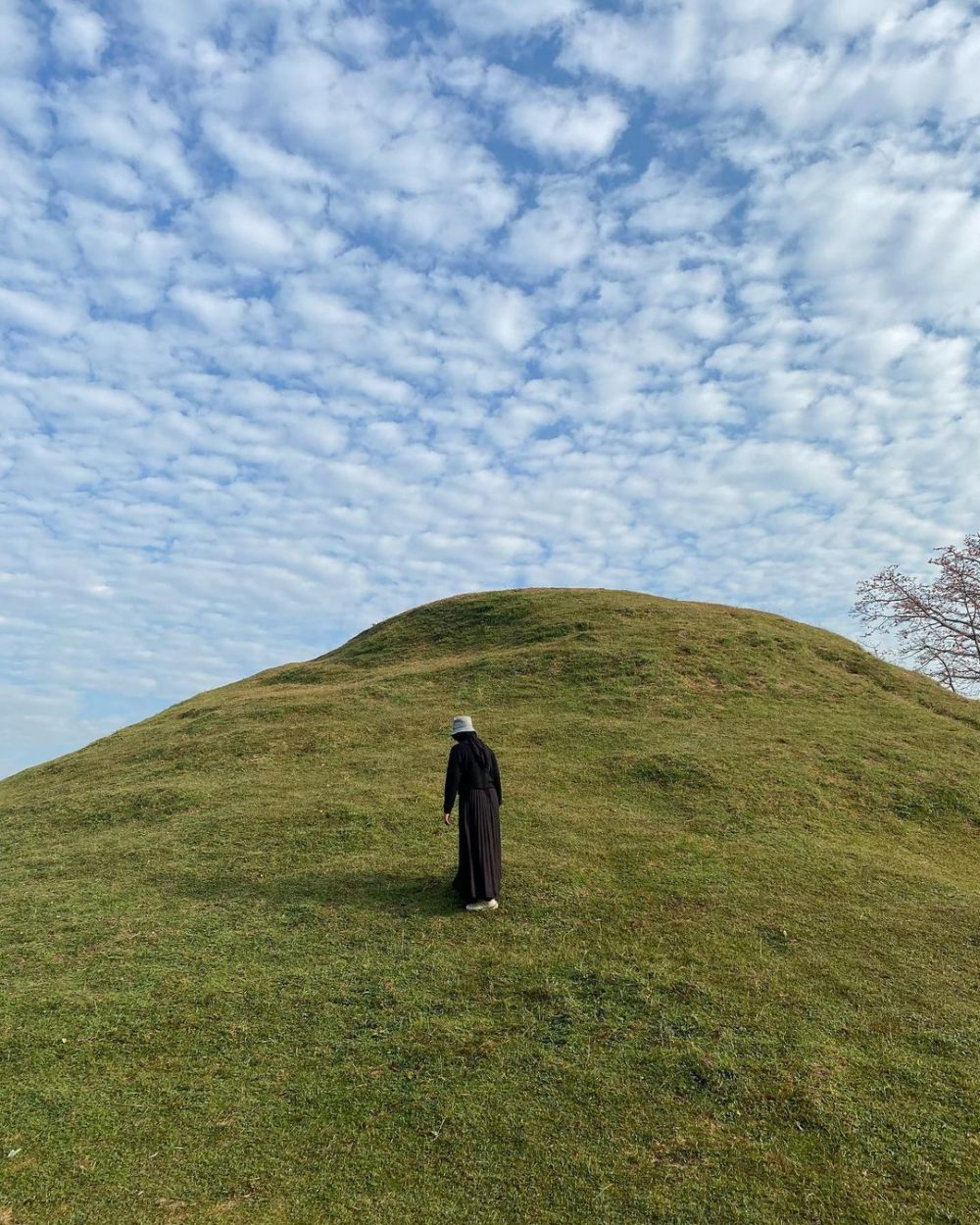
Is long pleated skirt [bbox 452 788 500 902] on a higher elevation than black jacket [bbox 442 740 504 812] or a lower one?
lower

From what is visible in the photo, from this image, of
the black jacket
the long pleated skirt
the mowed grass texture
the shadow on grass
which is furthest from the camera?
the black jacket

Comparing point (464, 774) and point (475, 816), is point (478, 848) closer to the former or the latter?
point (475, 816)

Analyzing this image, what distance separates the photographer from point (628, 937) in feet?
32.2

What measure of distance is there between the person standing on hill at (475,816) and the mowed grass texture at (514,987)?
1.26ft

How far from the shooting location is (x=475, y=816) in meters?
10.9

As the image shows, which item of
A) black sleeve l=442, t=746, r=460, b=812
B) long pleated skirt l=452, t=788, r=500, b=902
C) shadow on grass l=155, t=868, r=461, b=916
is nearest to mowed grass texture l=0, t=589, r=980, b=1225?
shadow on grass l=155, t=868, r=461, b=916

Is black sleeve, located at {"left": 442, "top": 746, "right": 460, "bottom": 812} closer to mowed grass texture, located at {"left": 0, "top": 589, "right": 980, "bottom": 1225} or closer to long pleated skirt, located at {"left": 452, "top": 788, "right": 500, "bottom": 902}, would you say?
long pleated skirt, located at {"left": 452, "top": 788, "right": 500, "bottom": 902}

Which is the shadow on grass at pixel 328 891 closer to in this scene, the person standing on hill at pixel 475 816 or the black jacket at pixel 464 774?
the person standing on hill at pixel 475 816

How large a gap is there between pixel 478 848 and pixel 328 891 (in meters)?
2.45

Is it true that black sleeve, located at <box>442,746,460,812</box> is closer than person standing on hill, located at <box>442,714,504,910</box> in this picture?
No

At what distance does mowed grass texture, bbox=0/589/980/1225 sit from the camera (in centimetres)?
575

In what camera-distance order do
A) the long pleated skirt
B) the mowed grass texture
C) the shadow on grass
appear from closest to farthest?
the mowed grass texture
the long pleated skirt
the shadow on grass

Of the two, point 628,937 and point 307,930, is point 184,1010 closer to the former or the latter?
point 307,930

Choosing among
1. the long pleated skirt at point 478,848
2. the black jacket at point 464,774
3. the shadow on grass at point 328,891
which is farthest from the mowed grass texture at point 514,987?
the black jacket at point 464,774
